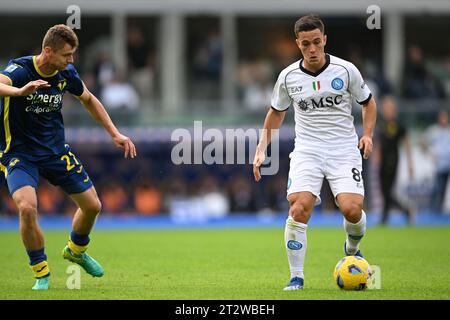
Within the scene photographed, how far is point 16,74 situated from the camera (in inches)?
367

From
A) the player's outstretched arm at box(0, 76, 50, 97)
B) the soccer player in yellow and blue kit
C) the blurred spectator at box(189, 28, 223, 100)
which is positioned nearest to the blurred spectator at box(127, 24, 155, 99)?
the blurred spectator at box(189, 28, 223, 100)

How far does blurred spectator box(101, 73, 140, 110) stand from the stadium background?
1.2 inches

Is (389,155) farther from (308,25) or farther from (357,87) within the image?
(308,25)

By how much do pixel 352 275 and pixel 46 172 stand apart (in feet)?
10.5

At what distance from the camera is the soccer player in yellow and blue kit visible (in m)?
9.20

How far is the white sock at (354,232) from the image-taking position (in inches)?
382

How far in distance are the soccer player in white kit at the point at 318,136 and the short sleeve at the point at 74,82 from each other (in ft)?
6.39

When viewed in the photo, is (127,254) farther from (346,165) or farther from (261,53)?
(261,53)

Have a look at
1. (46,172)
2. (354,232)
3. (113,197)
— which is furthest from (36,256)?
(113,197)

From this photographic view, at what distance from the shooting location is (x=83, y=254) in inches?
400

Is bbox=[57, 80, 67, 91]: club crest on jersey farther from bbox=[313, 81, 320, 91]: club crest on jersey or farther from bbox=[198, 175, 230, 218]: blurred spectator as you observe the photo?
bbox=[198, 175, 230, 218]: blurred spectator

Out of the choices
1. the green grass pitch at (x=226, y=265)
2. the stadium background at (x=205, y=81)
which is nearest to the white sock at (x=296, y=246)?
the green grass pitch at (x=226, y=265)

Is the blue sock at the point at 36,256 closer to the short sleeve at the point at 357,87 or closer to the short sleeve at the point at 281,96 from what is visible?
the short sleeve at the point at 281,96

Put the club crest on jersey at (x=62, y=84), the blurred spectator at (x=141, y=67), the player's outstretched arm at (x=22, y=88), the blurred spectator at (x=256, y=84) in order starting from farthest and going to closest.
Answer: the blurred spectator at (x=141, y=67), the blurred spectator at (x=256, y=84), the club crest on jersey at (x=62, y=84), the player's outstretched arm at (x=22, y=88)
